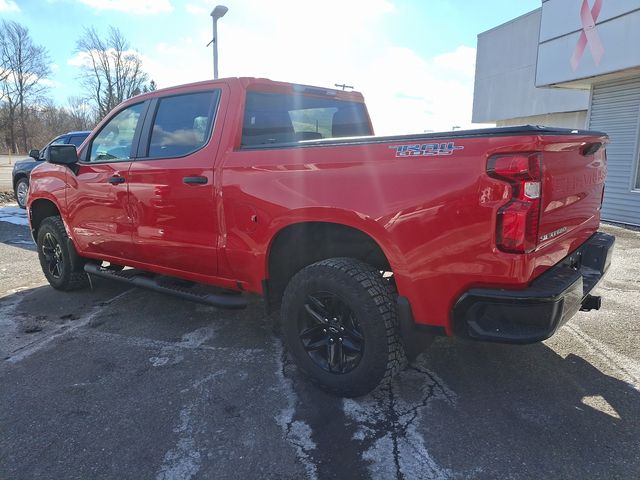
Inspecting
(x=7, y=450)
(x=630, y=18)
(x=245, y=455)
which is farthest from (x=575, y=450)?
(x=630, y=18)

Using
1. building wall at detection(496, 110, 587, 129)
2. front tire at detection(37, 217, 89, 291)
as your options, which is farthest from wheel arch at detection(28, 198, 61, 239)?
building wall at detection(496, 110, 587, 129)

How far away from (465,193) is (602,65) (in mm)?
9269

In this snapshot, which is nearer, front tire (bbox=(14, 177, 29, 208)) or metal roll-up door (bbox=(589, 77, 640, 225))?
metal roll-up door (bbox=(589, 77, 640, 225))

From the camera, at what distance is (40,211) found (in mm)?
5246

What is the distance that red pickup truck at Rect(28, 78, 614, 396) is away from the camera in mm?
2197

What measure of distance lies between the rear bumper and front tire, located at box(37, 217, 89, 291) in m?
4.15

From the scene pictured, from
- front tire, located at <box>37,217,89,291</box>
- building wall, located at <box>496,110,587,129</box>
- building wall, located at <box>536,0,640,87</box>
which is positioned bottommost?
front tire, located at <box>37,217,89,291</box>

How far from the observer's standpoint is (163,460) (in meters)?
2.31

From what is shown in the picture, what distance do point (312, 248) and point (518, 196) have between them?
145 centimetres

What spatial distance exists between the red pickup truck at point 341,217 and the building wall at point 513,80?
49.5 ft

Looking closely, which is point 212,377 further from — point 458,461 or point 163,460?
point 458,461

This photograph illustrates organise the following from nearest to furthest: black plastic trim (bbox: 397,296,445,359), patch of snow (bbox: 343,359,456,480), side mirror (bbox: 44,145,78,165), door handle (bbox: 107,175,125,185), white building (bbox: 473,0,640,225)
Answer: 1. patch of snow (bbox: 343,359,456,480)
2. black plastic trim (bbox: 397,296,445,359)
3. door handle (bbox: 107,175,125,185)
4. side mirror (bbox: 44,145,78,165)
5. white building (bbox: 473,0,640,225)

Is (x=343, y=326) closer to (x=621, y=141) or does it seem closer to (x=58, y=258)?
(x=58, y=258)

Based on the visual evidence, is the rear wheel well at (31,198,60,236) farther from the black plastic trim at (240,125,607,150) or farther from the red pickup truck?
the black plastic trim at (240,125,607,150)
